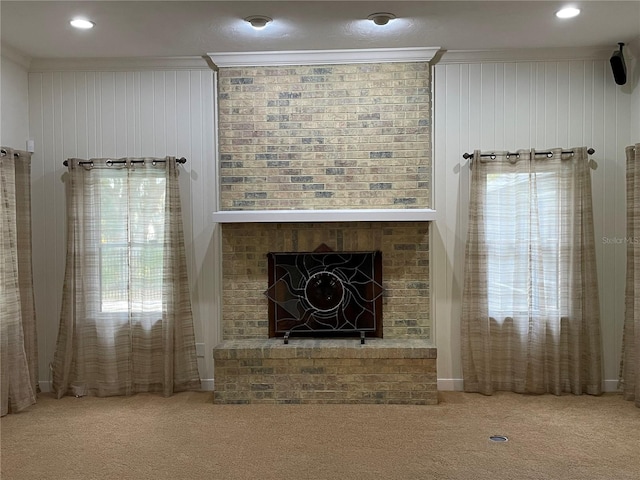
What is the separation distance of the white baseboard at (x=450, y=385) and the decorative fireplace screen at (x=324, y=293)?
2.11 ft

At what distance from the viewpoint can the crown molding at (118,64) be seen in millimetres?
4676

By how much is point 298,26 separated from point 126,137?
1.77 metres

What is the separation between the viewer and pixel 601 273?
459 cm

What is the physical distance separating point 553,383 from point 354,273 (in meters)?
1.77

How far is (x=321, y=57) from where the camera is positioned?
455 cm

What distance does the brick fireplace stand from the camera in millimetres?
4551

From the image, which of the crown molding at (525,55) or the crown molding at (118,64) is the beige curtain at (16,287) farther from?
the crown molding at (525,55)

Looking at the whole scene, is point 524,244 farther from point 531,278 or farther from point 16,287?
point 16,287

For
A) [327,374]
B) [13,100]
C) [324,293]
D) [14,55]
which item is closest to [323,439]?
[327,374]

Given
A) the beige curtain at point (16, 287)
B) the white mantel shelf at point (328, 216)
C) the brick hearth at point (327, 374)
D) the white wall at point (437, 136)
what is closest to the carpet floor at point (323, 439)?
the brick hearth at point (327, 374)

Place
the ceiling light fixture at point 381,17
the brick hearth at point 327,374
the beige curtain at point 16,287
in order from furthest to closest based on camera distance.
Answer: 1. the brick hearth at point 327,374
2. the beige curtain at point 16,287
3. the ceiling light fixture at point 381,17

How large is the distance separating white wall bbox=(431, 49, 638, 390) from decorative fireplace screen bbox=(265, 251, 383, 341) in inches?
23.0

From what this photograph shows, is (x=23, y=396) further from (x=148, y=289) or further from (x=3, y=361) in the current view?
(x=148, y=289)

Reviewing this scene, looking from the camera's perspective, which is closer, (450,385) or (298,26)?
(298,26)
